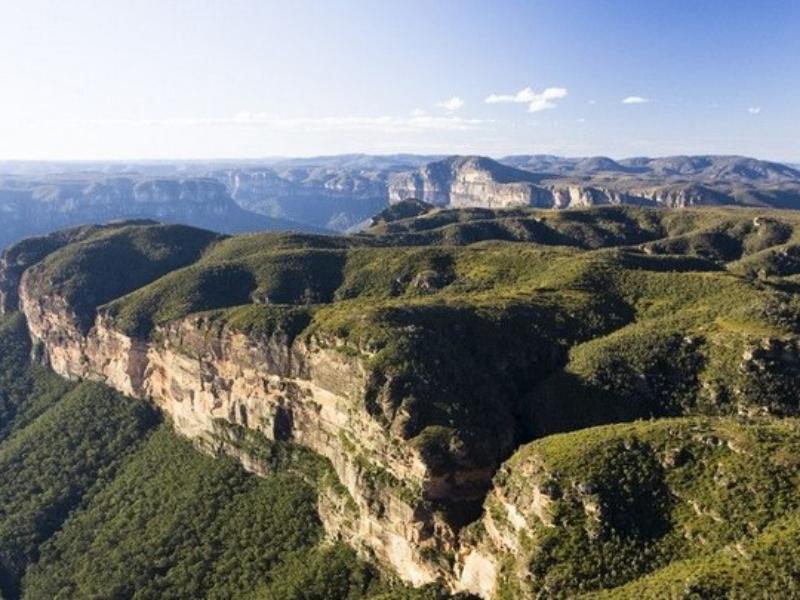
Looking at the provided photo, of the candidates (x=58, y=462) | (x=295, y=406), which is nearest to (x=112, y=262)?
(x=58, y=462)

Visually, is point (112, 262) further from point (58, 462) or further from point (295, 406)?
point (295, 406)

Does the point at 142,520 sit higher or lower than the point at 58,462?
higher

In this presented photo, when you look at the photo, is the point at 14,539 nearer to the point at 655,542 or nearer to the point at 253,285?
the point at 253,285

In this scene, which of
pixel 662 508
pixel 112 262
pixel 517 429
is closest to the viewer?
pixel 662 508

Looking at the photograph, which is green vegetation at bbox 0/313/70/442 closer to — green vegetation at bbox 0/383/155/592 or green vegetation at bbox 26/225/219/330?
green vegetation at bbox 0/383/155/592

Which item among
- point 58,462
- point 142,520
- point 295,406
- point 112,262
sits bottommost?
point 58,462

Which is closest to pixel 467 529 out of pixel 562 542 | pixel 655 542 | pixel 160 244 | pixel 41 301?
pixel 562 542

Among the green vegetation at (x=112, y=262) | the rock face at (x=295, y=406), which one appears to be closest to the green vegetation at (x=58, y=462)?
the rock face at (x=295, y=406)
